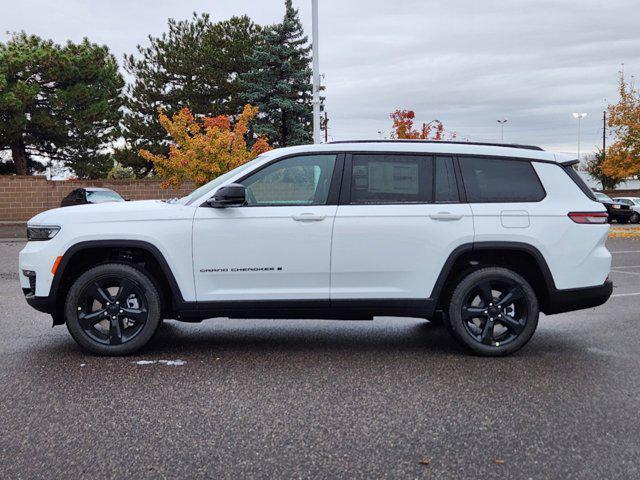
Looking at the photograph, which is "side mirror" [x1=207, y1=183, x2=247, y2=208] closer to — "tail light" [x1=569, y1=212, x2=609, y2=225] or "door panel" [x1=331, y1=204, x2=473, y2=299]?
"door panel" [x1=331, y1=204, x2=473, y2=299]

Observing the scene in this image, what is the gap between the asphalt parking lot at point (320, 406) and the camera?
3695 mm

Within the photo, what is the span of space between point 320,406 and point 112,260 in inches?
95.9

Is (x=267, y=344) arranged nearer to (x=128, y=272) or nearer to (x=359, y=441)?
(x=128, y=272)

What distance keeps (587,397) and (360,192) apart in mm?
2379

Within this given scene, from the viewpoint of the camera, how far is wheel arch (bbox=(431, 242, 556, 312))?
5941 millimetres

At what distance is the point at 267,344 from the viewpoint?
260 inches

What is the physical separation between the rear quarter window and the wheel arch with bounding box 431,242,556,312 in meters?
0.41

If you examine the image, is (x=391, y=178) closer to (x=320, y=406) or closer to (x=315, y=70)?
(x=320, y=406)

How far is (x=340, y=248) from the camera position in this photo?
5.86 m

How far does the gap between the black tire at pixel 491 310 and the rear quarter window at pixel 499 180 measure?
0.63 m

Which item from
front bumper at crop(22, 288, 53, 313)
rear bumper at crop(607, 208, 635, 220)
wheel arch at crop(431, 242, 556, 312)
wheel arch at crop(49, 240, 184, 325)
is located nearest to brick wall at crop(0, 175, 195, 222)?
rear bumper at crop(607, 208, 635, 220)

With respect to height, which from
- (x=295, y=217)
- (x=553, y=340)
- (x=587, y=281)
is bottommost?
(x=553, y=340)

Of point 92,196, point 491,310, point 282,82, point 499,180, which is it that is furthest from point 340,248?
point 282,82

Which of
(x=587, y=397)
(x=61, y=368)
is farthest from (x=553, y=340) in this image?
(x=61, y=368)
